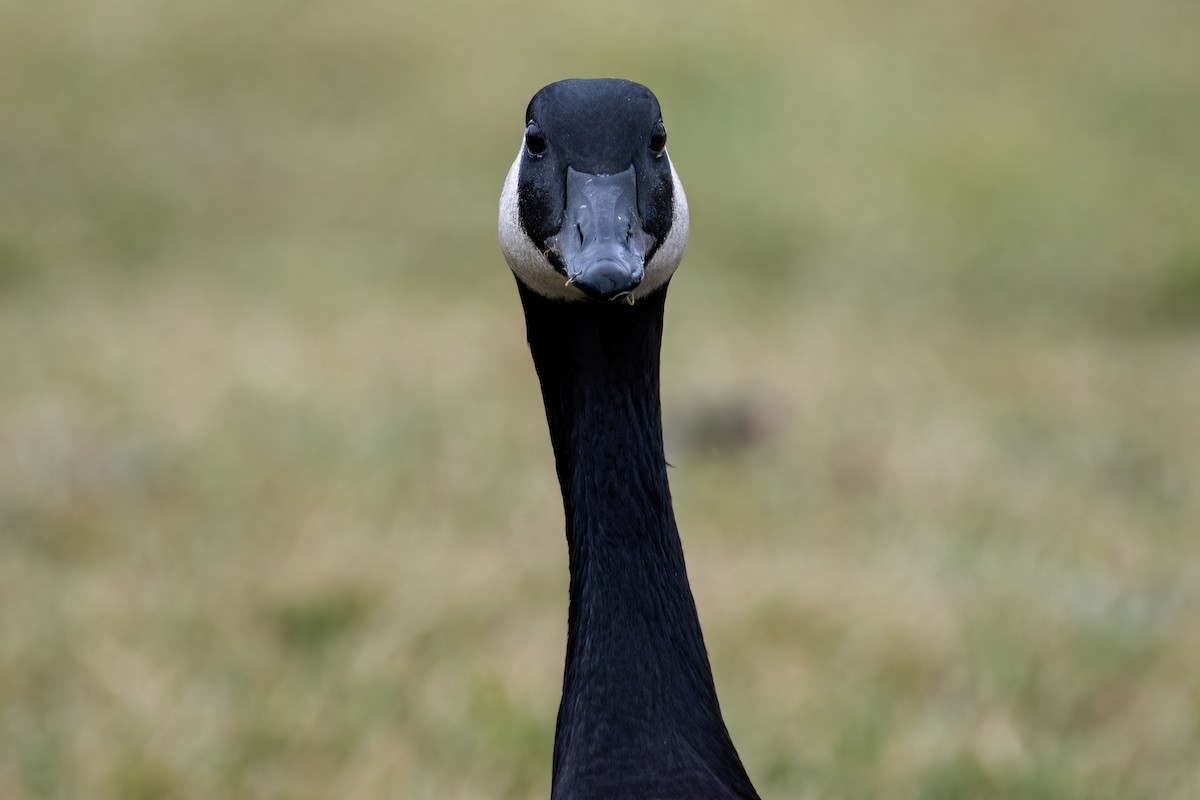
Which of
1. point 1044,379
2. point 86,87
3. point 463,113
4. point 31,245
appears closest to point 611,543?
point 1044,379

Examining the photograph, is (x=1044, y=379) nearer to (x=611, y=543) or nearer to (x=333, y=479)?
(x=333, y=479)

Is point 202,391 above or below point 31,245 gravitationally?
below

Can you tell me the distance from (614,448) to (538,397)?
4.48 metres

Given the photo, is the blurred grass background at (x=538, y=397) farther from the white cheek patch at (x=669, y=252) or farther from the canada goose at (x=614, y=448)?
the white cheek patch at (x=669, y=252)

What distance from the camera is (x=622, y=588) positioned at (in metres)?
2.48

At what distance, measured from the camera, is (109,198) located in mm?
10648

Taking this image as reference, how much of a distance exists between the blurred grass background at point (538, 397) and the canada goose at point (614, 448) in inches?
45.6

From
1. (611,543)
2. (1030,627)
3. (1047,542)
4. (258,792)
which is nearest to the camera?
(611,543)

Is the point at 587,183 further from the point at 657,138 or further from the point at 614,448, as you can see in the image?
the point at 614,448

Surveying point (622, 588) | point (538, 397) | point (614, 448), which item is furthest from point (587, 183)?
point (538, 397)

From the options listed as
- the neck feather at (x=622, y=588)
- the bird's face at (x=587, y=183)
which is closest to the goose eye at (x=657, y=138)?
the bird's face at (x=587, y=183)

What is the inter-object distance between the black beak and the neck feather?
0.72ft

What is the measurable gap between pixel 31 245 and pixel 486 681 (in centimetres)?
681

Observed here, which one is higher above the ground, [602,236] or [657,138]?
[657,138]
